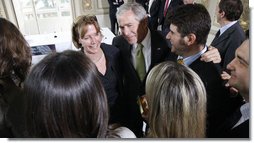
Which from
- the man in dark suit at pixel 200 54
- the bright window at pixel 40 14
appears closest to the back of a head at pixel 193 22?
the man in dark suit at pixel 200 54

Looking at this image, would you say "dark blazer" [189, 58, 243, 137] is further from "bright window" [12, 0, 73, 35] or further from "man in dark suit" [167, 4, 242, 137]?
"bright window" [12, 0, 73, 35]

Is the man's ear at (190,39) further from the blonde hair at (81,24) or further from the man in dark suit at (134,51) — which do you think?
the blonde hair at (81,24)

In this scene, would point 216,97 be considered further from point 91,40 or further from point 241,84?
point 91,40

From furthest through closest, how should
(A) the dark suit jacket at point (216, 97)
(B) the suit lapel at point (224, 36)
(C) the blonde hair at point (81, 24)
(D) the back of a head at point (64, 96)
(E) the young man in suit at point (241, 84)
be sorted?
1. (B) the suit lapel at point (224, 36)
2. (C) the blonde hair at point (81, 24)
3. (A) the dark suit jacket at point (216, 97)
4. (E) the young man in suit at point (241, 84)
5. (D) the back of a head at point (64, 96)

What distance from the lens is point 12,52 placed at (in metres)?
0.63

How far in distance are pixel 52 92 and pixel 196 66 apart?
484 mm

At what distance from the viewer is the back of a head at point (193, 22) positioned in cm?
75

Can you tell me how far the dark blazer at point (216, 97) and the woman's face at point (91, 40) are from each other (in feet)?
1.23

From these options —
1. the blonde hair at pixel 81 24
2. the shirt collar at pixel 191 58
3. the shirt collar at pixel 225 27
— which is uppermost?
the blonde hair at pixel 81 24

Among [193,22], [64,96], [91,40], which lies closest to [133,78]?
[91,40]

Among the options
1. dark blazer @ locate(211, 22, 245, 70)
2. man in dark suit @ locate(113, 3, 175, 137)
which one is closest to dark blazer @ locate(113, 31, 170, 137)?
man in dark suit @ locate(113, 3, 175, 137)

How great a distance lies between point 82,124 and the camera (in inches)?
17.0

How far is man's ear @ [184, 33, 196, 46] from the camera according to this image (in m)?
0.76

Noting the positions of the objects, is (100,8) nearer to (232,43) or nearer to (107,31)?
(107,31)
